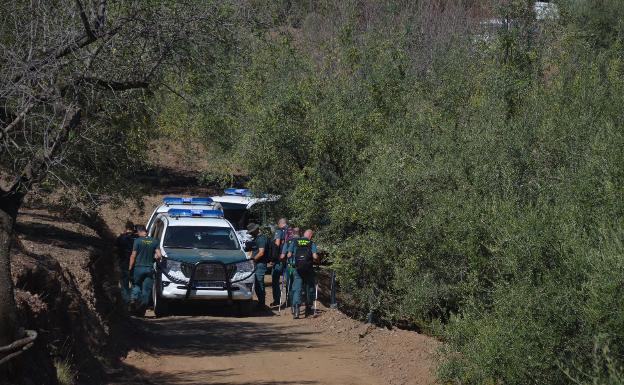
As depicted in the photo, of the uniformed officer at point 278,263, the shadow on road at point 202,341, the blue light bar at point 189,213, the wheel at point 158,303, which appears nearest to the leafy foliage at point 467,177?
the uniformed officer at point 278,263

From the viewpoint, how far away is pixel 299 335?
606 inches

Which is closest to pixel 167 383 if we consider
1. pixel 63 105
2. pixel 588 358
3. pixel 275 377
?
pixel 275 377

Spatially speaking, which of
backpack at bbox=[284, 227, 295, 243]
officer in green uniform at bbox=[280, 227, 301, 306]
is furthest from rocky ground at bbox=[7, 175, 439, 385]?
backpack at bbox=[284, 227, 295, 243]

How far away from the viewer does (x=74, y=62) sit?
11.3 metres

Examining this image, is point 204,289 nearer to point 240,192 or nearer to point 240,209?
point 240,209

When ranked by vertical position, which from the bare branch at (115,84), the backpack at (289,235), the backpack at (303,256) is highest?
the bare branch at (115,84)

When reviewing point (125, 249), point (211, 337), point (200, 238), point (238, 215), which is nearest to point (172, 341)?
point (211, 337)

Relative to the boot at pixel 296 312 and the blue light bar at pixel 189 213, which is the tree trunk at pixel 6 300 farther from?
the blue light bar at pixel 189 213

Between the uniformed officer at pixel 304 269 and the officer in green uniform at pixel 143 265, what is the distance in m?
2.51

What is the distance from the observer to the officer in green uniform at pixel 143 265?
16.4m

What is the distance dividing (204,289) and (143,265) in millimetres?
1192

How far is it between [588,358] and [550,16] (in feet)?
77.6

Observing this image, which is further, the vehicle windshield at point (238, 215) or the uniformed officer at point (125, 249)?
the vehicle windshield at point (238, 215)

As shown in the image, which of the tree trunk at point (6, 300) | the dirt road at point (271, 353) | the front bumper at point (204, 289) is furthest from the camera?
the front bumper at point (204, 289)
